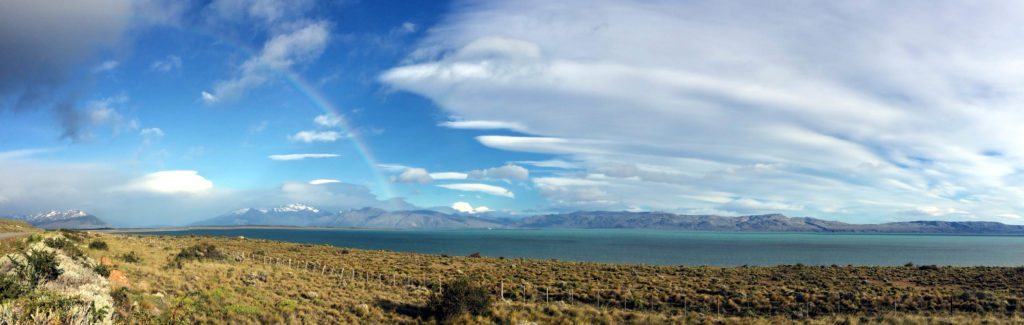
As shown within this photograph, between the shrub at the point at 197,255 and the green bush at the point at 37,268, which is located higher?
the green bush at the point at 37,268

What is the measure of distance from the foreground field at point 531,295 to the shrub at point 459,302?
142 millimetres

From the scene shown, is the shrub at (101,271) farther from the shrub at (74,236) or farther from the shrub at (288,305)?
the shrub at (74,236)

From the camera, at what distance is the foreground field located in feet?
67.8

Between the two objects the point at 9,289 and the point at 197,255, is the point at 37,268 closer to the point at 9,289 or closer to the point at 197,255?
the point at 9,289

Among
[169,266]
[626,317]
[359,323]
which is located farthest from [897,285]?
[169,266]

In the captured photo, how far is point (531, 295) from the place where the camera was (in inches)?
1258

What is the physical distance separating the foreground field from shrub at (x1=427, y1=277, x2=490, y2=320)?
0.47ft

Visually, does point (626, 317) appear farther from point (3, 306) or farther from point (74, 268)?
point (74, 268)

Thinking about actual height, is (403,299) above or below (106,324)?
below

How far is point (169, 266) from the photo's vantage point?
94.8 ft

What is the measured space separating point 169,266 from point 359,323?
1586 centimetres

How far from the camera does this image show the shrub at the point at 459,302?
73.9 feet

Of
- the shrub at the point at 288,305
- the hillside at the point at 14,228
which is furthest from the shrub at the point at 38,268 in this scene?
the hillside at the point at 14,228

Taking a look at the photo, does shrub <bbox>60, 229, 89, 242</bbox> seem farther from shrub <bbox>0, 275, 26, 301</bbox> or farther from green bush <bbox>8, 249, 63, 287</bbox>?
shrub <bbox>0, 275, 26, 301</bbox>
